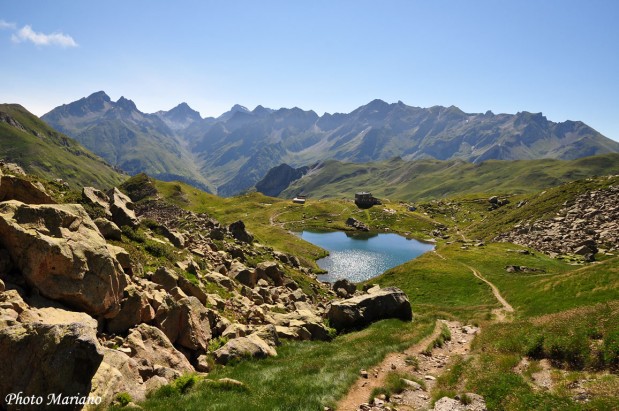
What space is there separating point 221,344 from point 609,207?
119 meters

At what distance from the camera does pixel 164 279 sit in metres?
31.0

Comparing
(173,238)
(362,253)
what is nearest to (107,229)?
(173,238)

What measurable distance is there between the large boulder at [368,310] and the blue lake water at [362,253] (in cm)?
6849

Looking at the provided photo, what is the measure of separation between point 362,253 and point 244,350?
431 feet

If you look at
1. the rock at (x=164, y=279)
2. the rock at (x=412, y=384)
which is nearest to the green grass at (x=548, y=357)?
the rock at (x=412, y=384)

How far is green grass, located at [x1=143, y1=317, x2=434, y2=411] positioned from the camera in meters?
17.5

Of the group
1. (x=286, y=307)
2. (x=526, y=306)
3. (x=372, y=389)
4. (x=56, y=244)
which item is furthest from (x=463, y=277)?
(x=56, y=244)

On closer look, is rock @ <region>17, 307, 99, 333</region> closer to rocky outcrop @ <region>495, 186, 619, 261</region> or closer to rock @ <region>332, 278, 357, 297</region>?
rock @ <region>332, 278, 357, 297</region>

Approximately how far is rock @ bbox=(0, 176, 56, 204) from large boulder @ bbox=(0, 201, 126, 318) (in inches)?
127

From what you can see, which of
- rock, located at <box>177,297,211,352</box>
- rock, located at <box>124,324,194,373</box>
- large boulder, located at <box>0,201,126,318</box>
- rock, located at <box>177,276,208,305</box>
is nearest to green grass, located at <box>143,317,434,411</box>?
rock, located at <box>124,324,194,373</box>

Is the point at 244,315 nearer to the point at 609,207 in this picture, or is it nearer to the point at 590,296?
the point at 590,296

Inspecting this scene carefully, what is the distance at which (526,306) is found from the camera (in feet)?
160

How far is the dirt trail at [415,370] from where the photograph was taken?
66.0ft

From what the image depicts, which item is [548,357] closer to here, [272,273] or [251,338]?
[251,338]
